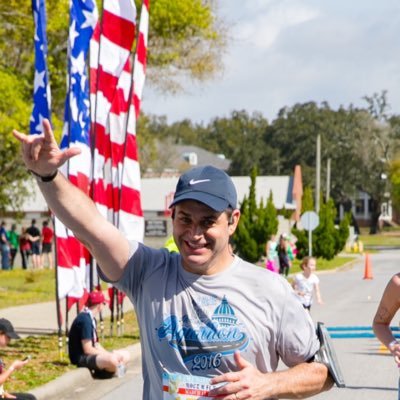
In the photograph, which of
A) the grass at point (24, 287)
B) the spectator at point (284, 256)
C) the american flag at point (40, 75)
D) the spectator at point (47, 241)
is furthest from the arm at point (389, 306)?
the spectator at point (47, 241)

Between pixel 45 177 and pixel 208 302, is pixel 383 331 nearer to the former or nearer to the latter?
pixel 208 302

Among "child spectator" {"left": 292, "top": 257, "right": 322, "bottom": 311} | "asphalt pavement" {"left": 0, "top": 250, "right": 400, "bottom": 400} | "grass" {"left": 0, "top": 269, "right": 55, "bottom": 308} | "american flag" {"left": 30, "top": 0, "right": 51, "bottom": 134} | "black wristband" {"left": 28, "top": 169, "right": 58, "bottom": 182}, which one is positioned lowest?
"grass" {"left": 0, "top": 269, "right": 55, "bottom": 308}

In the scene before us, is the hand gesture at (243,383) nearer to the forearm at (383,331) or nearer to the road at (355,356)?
the forearm at (383,331)

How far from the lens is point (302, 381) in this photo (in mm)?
3768

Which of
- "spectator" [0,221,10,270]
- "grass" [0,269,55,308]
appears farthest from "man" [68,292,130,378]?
"spectator" [0,221,10,270]

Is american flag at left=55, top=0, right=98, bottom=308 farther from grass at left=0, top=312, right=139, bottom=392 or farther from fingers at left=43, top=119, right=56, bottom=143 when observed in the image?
fingers at left=43, top=119, right=56, bottom=143

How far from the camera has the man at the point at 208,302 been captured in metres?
3.78

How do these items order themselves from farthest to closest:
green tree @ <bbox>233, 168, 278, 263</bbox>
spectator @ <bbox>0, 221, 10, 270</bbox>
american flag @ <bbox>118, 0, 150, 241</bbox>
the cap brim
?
green tree @ <bbox>233, 168, 278, 263</bbox> → spectator @ <bbox>0, 221, 10, 270</bbox> → american flag @ <bbox>118, 0, 150, 241</bbox> → the cap brim

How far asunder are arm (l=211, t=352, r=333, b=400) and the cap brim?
21.5 inches

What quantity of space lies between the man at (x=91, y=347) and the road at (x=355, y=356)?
4.25 feet

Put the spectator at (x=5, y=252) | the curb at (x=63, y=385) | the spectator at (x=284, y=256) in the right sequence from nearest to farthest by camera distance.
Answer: the curb at (x=63, y=385) < the spectator at (x=284, y=256) < the spectator at (x=5, y=252)

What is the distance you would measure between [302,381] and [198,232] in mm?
668

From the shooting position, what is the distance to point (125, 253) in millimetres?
3963

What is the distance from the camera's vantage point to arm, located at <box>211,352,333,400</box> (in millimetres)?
3545
